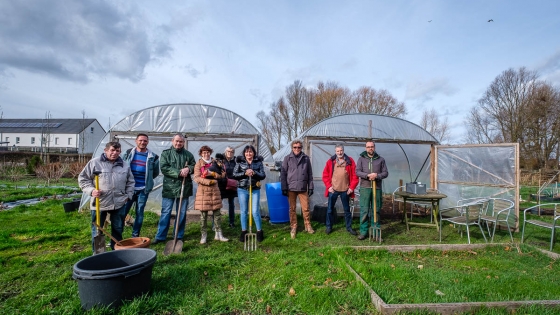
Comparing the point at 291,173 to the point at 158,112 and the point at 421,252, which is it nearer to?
the point at 421,252

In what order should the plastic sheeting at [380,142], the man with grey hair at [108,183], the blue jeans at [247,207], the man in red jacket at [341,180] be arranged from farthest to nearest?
the plastic sheeting at [380,142], the man in red jacket at [341,180], the blue jeans at [247,207], the man with grey hair at [108,183]

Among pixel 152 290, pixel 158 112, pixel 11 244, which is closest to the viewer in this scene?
pixel 152 290

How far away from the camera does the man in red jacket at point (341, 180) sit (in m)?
5.53

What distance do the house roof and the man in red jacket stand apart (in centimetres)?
3892

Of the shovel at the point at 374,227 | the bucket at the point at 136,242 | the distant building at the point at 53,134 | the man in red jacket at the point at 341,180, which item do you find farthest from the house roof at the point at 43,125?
the shovel at the point at 374,227

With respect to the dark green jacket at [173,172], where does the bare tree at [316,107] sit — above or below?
above

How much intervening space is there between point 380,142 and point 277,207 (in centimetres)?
382

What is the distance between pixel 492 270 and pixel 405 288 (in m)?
1.56

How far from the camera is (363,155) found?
18.0 feet

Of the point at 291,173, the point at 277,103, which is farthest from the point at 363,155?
the point at 277,103

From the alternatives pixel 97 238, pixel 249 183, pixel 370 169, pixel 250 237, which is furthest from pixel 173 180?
pixel 370 169

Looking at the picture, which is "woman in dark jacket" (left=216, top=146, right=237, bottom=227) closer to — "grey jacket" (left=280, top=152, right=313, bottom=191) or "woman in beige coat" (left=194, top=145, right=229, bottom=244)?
"woman in beige coat" (left=194, top=145, right=229, bottom=244)

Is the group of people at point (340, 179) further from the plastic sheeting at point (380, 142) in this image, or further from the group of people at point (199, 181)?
the plastic sheeting at point (380, 142)

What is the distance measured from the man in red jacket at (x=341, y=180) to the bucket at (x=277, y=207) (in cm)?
128
